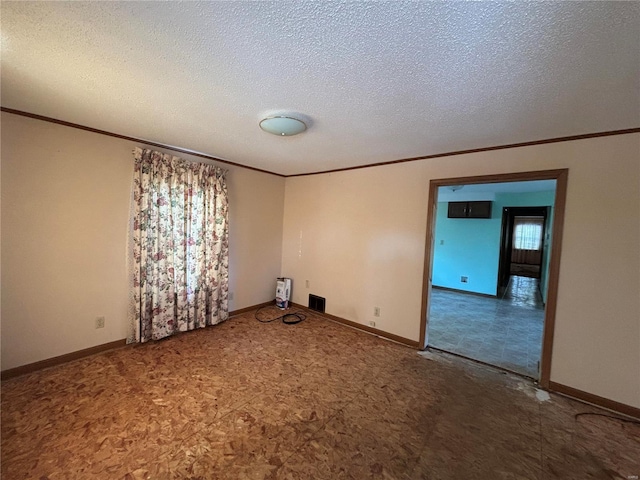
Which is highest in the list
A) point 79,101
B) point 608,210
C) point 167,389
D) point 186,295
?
point 79,101

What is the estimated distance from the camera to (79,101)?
6.45 feet

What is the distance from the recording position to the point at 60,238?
242 cm

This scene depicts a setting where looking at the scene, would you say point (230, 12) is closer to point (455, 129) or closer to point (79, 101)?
point (79, 101)

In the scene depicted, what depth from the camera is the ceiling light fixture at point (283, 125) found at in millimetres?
2018

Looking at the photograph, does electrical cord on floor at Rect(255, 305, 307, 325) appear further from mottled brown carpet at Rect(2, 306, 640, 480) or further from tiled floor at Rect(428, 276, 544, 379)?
tiled floor at Rect(428, 276, 544, 379)

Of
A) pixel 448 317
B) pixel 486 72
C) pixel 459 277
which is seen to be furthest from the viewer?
pixel 459 277

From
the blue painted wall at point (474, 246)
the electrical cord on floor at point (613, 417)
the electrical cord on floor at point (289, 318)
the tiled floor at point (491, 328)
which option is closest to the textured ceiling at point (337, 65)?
the electrical cord on floor at point (613, 417)

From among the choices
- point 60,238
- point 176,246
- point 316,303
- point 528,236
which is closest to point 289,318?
point 316,303

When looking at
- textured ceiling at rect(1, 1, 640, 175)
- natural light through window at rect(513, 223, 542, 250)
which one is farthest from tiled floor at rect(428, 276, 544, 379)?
natural light through window at rect(513, 223, 542, 250)

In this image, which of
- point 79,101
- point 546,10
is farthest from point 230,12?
point 79,101

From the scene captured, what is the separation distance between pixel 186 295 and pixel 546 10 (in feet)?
12.4

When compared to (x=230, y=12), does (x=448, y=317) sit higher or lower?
lower

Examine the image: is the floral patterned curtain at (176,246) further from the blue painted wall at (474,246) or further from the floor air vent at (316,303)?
the blue painted wall at (474,246)

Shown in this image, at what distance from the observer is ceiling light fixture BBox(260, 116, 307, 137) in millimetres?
2018
